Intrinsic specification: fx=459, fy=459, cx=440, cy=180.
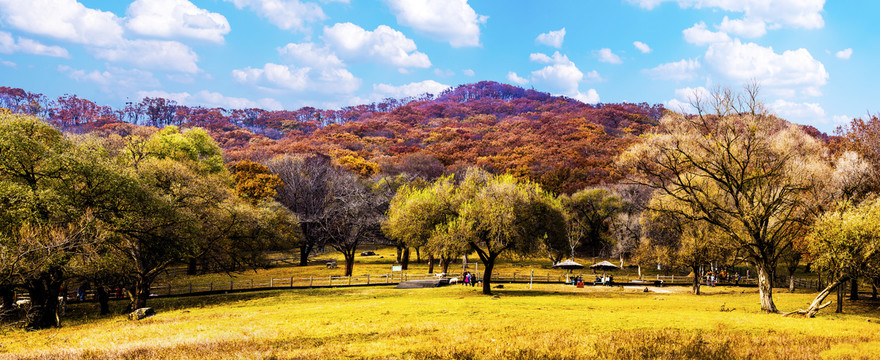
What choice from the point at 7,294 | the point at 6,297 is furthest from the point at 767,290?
the point at 6,297

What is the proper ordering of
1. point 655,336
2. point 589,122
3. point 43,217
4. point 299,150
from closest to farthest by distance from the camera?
point 655,336, point 43,217, point 299,150, point 589,122

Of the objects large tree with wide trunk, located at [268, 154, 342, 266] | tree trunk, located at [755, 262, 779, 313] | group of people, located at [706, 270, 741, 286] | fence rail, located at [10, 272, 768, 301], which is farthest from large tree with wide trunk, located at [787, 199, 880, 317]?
large tree with wide trunk, located at [268, 154, 342, 266]

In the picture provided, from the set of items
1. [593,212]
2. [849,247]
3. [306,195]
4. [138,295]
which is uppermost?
[306,195]

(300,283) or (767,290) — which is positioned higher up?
(767,290)

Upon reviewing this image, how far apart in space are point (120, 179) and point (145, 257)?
7299 mm

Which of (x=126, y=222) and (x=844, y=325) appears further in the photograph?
(x=126, y=222)

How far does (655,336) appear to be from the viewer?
15.0 metres

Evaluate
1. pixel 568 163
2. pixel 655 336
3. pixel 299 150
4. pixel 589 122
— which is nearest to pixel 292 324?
pixel 655 336

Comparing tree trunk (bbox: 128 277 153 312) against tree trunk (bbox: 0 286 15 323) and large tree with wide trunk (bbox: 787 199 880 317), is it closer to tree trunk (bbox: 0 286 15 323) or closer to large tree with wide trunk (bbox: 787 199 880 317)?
tree trunk (bbox: 0 286 15 323)

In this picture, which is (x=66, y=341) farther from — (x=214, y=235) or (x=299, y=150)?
(x=299, y=150)

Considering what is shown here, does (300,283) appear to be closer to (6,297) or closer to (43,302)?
(43,302)

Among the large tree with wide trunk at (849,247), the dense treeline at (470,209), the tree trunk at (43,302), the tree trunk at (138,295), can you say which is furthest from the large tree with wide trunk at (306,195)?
the large tree with wide trunk at (849,247)

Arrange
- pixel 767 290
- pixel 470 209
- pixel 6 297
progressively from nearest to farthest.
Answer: pixel 6 297, pixel 767 290, pixel 470 209

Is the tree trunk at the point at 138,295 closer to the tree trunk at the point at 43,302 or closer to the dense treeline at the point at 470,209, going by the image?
the dense treeline at the point at 470,209
